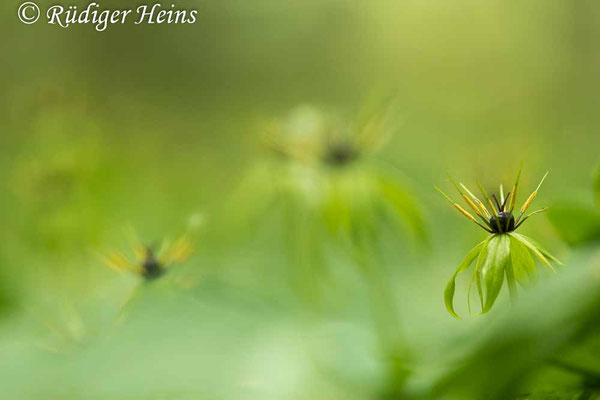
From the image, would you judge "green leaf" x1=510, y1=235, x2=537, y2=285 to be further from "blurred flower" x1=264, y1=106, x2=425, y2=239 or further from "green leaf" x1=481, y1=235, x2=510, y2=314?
"blurred flower" x1=264, y1=106, x2=425, y2=239

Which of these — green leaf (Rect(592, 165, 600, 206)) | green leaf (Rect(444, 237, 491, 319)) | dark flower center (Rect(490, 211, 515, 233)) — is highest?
green leaf (Rect(592, 165, 600, 206))

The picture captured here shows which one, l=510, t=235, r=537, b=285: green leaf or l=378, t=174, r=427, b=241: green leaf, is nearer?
l=510, t=235, r=537, b=285: green leaf

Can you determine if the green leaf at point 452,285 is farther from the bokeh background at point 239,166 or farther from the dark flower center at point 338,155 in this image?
the dark flower center at point 338,155

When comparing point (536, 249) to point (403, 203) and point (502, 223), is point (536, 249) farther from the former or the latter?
point (403, 203)

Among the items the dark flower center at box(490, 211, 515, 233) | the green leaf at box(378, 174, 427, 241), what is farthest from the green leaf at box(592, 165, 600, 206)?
the green leaf at box(378, 174, 427, 241)

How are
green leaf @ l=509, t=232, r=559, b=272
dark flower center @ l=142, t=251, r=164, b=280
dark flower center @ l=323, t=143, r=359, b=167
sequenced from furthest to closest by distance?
dark flower center @ l=323, t=143, r=359, b=167
dark flower center @ l=142, t=251, r=164, b=280
green leaf @ l=509, t=232, r=559, b=272

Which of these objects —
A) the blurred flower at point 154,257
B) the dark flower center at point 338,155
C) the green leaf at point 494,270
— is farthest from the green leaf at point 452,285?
the dark flower center at point 338,155

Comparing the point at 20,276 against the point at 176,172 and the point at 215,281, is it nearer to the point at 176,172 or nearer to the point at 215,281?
the point at 215,281
